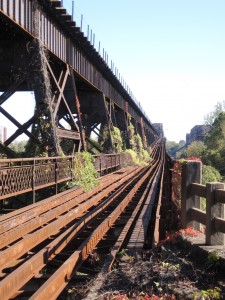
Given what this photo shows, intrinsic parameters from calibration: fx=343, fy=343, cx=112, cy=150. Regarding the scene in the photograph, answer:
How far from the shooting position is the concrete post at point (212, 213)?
479 centimetres

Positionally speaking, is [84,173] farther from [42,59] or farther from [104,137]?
[104,137]

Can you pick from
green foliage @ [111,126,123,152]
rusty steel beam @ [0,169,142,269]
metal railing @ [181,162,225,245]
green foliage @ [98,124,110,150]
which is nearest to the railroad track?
rusty steel beam @ [0,169,142,269]

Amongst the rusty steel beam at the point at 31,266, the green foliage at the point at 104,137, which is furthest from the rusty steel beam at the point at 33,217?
the green foliage at the point at 104,137

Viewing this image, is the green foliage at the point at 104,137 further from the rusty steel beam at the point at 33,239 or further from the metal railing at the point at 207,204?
the metal railing at the point at 207,204

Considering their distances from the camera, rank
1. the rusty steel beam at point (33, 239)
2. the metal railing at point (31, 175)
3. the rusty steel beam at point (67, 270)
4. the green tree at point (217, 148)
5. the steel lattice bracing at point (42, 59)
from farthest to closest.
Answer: the green tree at point (217, 148) < the steel lattice bracing at point (42, 59) < the metal railing at point (31, 175) < the rusty steel beam at point (33, 239) < the rusty steel beam at point (67, 270)

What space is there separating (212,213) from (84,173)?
32.9 feet

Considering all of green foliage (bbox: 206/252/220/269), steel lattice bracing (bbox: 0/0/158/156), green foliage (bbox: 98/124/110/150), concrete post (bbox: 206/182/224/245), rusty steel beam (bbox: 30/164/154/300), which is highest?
steel lattice bracing (bbox: 0/0/158/156)

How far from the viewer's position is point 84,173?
47.5ft

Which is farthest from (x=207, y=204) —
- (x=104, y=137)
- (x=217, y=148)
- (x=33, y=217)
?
(x=217, y=148)

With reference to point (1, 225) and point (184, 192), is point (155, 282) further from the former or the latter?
point (1, 225)

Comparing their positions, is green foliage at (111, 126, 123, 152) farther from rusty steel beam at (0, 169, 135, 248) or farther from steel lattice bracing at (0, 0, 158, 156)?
rusty steel beam at (0, 169, 135, 248)

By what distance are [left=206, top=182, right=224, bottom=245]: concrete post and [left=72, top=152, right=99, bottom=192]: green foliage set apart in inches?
321

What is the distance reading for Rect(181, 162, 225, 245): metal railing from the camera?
15.7 feet

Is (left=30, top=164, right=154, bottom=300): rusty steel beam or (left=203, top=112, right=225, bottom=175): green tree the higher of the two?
(left=203, top=112, right=225, bottom=175): green tree
